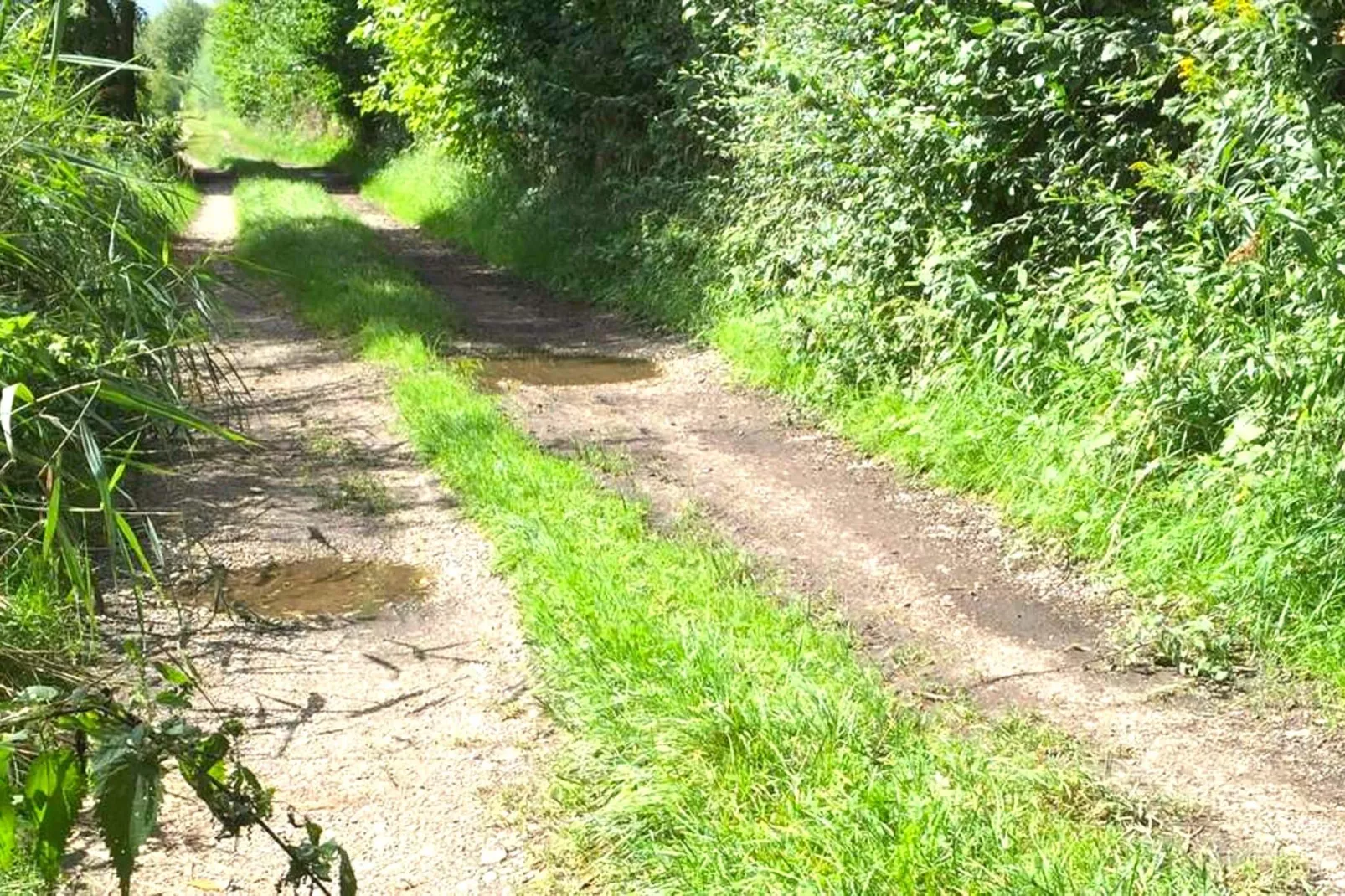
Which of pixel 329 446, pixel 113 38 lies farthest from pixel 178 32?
pixel 329 446

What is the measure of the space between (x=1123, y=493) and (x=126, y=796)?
4.51m

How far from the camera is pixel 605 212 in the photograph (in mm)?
13586

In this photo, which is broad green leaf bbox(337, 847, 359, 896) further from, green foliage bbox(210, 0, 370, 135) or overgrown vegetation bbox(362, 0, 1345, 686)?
green foliage bbox(210, 0, 370, 135)

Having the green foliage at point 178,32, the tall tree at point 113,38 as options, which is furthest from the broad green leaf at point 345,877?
the green foliage at point 178,32

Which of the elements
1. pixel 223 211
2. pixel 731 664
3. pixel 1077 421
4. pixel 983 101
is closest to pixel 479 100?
pixel 223 211

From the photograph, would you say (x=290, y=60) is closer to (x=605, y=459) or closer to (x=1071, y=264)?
(x=605, y=459)

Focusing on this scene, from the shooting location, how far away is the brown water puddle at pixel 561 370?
913 centimetres

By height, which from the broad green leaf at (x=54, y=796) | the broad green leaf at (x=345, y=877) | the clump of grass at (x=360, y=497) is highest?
the broad green leaf at (x=54, y=796)

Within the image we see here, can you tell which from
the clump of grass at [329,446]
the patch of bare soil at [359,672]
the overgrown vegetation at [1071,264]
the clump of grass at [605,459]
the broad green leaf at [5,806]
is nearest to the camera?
the broad green leaf at [5,806]

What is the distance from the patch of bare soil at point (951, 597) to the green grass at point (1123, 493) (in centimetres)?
17

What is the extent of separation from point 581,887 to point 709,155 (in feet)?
31.7

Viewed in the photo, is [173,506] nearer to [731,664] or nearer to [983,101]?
[731,664]

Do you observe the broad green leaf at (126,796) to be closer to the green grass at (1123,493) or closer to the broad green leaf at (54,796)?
the broad green leaf at (54,796)

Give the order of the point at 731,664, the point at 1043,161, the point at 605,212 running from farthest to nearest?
the point at 605,212, the point at 1043,161, the point at 731,664
